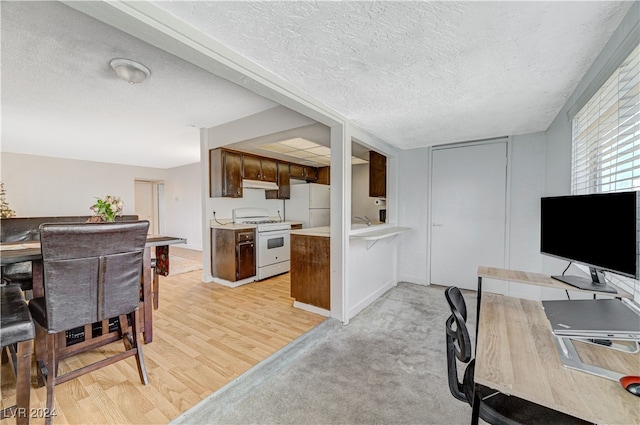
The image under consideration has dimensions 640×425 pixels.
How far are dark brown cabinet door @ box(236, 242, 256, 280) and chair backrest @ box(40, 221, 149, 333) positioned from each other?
6.66ft

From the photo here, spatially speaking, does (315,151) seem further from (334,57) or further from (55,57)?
(55,57)

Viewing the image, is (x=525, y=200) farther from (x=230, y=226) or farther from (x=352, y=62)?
(x=230, y=226)

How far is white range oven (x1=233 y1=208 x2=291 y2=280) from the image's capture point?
13.3ft

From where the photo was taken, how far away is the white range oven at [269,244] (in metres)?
4.04

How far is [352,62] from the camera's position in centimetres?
159

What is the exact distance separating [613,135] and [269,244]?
12.6 feet

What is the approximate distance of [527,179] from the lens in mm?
3213

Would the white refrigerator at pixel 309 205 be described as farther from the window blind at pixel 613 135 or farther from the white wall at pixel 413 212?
the window blind at pixel 613 135

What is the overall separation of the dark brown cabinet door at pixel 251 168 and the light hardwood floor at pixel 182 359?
1.93m

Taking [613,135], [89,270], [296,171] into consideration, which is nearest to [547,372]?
[613,135]

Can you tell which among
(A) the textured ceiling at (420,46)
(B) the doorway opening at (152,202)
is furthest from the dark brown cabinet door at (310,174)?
(B) the doorway opening at (152,202)

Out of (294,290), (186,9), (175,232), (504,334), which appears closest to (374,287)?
(294,290)

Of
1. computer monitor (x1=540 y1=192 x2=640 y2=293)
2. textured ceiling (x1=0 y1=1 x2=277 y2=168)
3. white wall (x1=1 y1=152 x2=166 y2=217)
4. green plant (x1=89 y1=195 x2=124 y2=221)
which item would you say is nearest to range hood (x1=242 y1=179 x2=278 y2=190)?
textured ceiling (x1=0 y1=1 x2=277 y2=168)

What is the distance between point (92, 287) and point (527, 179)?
442 cm
